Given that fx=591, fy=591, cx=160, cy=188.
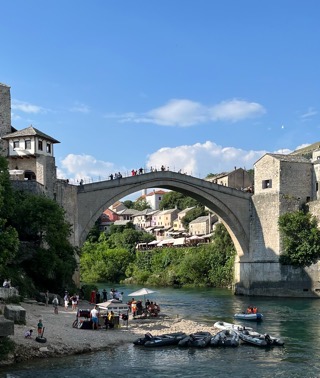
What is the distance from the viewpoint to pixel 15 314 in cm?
2508

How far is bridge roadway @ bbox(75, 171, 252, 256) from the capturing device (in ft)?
161

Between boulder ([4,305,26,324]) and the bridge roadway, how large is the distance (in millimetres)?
22254

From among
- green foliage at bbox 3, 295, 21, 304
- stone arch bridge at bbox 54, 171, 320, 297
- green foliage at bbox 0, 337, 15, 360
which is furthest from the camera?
stone arch bridge at bbox 54, 171, 320, 297

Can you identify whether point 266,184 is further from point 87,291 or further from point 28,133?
point 28,133

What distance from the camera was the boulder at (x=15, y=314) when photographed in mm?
24703

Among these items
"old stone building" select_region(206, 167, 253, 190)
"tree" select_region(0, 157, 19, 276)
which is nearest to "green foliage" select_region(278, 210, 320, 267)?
"old stone building" select_region(206, 167, 253, 190)

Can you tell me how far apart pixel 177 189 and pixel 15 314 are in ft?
112

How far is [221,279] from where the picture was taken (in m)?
66.6

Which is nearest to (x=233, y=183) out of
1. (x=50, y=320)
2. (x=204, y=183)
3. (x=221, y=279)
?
(x=221, y=279)

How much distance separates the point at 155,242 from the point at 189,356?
240 ft

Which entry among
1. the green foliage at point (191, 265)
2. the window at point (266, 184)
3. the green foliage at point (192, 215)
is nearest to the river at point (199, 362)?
the window at point (266, 184)

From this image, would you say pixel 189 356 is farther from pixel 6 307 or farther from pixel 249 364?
pixel 6 307

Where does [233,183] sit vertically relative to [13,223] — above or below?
above

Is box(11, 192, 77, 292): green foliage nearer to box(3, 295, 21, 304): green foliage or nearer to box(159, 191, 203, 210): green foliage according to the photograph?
box(3, 295, 21, 304): green foliage
